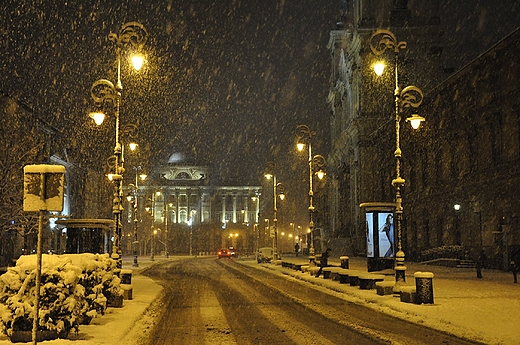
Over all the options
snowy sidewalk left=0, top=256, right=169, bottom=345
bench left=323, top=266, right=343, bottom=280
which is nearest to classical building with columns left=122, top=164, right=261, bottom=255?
Answer: bench left=323, top=266, right=343, bottom=280

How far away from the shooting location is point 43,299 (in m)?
11.4

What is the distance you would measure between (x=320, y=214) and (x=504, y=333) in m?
103

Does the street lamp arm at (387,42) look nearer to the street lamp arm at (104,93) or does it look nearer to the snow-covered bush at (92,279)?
the street lamp arm at (104,93)

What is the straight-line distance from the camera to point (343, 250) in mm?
76562

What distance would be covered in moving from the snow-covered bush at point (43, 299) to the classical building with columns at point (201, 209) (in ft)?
405

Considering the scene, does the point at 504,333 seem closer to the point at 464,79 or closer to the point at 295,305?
the point at 295,305

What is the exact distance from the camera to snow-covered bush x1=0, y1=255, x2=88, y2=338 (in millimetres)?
11250

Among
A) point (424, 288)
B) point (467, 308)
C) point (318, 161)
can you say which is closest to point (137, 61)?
point (424, 288)

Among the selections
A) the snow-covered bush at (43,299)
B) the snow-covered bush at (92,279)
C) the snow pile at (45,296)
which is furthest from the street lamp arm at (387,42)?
the snow-covered bush at (43,299)

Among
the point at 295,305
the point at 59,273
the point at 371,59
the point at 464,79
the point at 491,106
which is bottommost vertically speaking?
the point at 295,305

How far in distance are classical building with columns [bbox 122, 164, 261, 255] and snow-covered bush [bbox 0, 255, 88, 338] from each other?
123399 mm

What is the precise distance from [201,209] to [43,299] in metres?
146

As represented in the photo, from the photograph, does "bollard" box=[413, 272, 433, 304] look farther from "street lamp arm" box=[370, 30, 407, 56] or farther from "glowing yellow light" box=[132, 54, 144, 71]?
"glowing yellow light" box=[132, 54, 144, 71]

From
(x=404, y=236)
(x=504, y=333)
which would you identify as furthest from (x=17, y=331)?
(x=404, y=236)
